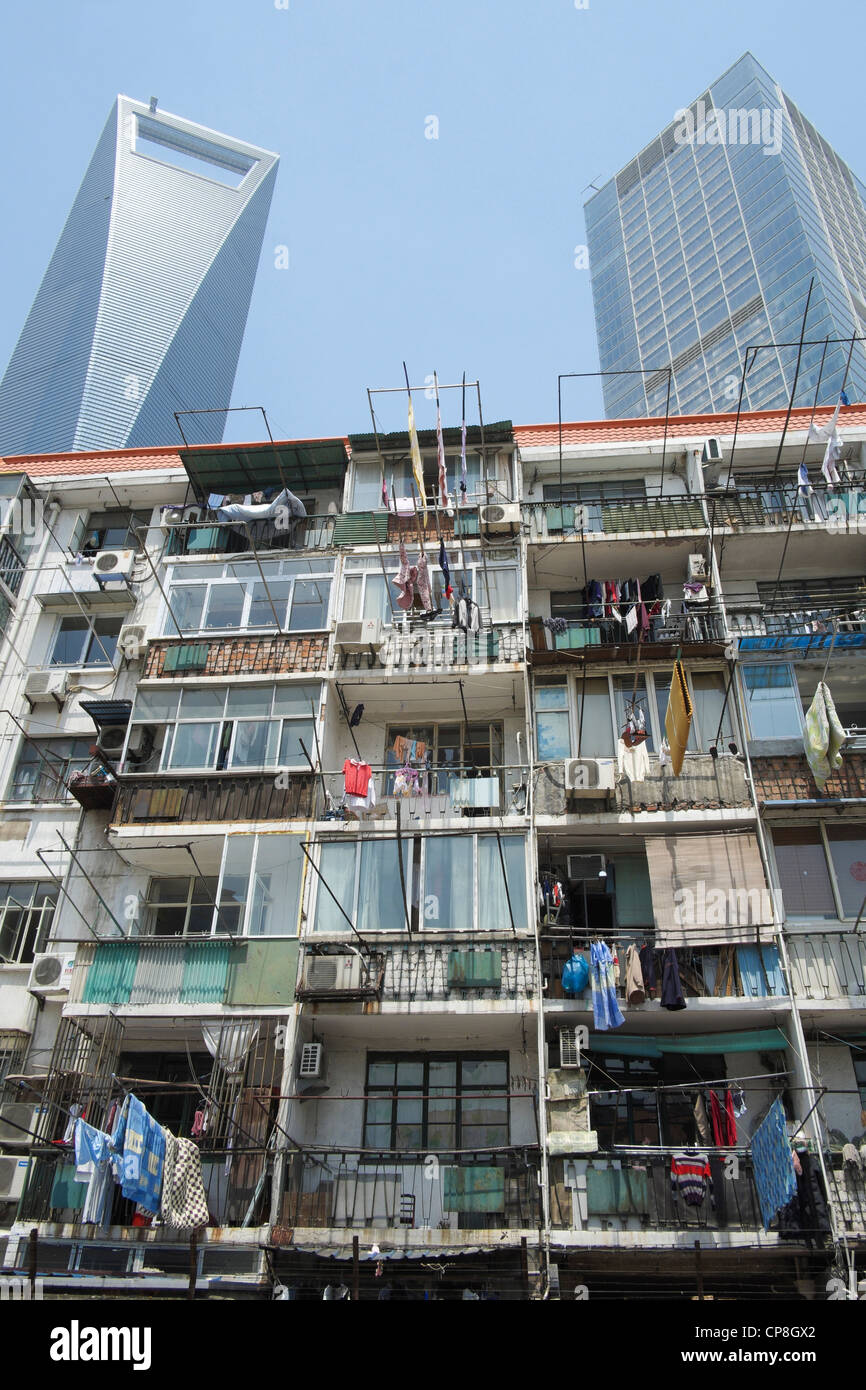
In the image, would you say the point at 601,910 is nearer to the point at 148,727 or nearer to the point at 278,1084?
the point at 278,1084

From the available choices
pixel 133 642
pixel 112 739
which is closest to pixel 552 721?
pixel 112 739

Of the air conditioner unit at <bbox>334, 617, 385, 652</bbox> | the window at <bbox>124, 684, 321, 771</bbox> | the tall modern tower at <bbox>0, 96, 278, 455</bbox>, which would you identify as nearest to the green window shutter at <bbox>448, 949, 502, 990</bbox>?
the window at <bbox>124, 684, 321, 771</bbox>

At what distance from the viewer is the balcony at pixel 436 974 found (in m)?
16.4

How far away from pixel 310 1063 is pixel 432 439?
14.0 meters

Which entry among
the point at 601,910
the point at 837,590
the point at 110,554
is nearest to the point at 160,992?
the point at 601,910

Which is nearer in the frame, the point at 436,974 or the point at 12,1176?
the point at 12,1176

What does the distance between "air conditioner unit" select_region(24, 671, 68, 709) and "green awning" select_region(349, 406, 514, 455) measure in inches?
322

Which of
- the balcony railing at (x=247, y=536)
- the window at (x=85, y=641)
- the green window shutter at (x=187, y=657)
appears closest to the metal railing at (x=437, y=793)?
the green window shutter at (x=187, y=657)

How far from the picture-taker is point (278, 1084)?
15.7m

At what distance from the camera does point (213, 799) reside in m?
18.9

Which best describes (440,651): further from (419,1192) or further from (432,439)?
(419,1192)

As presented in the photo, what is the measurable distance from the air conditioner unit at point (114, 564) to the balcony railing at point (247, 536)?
857 mm

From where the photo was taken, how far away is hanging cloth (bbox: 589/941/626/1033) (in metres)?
15.6

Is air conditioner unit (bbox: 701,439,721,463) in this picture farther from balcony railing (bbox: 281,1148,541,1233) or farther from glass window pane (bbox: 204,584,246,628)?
balcony railing (bbox: 281,1148,541,1233)
